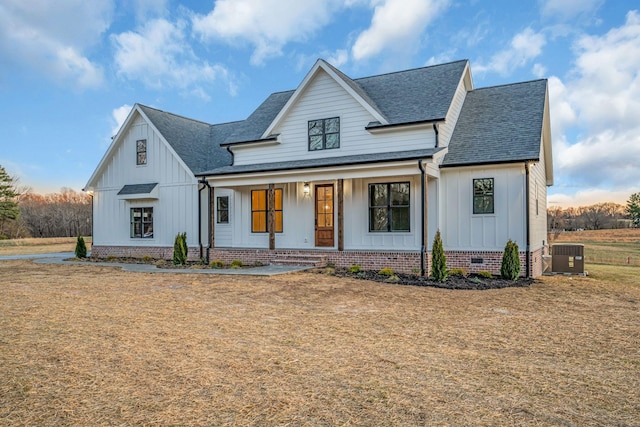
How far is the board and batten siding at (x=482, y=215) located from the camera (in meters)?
13.8

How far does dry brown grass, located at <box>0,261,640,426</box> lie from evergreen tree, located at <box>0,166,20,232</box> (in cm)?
4241

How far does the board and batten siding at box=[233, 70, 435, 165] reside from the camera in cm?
1530

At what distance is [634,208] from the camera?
50.8 m

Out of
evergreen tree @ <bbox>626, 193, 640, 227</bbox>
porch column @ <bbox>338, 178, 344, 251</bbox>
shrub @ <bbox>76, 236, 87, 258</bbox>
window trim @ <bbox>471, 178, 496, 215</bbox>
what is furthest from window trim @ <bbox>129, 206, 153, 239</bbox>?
evergreen tree @ <bbox>626, 193, 640, 227</bbox>

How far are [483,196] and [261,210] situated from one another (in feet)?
27.7

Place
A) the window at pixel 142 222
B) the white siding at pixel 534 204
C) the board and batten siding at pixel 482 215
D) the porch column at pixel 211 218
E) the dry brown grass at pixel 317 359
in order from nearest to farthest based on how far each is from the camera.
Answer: the dry brown grass at pixel 317 359 < the board and batten siding at pixel 482 215 < the white siding at pixel 534 204 < the porch column at pixel 211 218 < the window at pixel 142 222

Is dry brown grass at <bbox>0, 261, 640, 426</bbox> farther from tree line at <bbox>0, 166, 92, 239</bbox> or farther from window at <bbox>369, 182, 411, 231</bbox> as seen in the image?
tree line at <bbox>0, 166, 92, 239</bbox>

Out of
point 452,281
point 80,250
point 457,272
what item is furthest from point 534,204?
point 80,250

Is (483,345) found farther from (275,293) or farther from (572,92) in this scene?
(572,92)

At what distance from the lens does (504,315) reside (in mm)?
8195

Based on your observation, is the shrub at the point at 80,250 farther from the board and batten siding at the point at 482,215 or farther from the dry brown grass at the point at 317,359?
the board and batten siding at the point at 482,215

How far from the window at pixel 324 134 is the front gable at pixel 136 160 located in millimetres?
5820

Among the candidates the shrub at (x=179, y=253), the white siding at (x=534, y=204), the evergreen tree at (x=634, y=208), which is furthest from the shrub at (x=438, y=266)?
the evergreen tree at (x=634, y=208)

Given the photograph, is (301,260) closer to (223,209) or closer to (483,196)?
(223,209)
